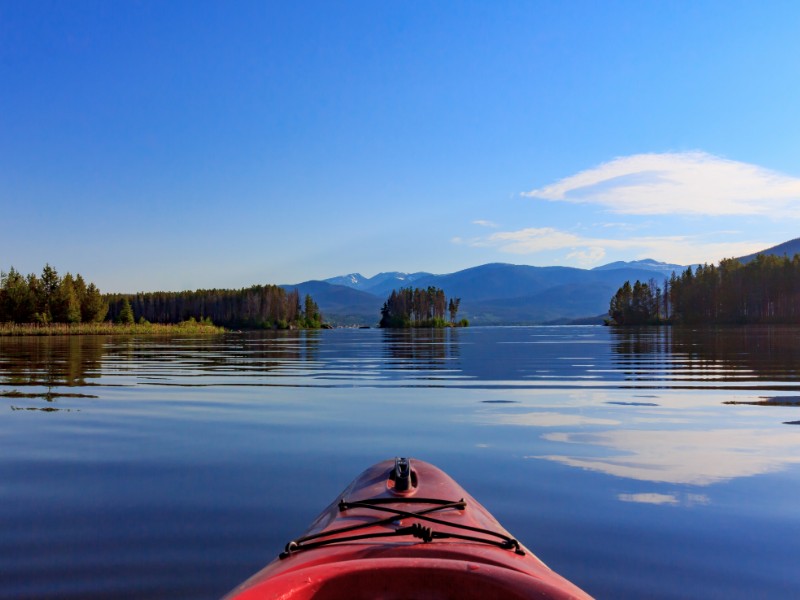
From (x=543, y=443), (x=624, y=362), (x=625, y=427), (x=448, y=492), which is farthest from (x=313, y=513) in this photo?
(x=624, y=362)

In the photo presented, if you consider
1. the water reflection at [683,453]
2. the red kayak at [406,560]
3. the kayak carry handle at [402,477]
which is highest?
the kayak carry handle at [402,477]

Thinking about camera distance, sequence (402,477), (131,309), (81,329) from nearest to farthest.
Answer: (402,477) < (81,329) < (131,309)

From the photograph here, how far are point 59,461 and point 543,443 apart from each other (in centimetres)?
801

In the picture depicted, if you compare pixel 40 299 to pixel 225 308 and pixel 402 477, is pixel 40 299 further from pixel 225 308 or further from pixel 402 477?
pixel 402 477

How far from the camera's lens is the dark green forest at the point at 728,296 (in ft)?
393

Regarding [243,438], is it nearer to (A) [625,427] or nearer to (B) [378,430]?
(B) [378,430]

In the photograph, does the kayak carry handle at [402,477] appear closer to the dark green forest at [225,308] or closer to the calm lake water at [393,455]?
the calm lake water at [393,455]

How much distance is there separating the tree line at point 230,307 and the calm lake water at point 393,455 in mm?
159510

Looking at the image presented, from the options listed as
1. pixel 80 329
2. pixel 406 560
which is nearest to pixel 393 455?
pixel 406 560

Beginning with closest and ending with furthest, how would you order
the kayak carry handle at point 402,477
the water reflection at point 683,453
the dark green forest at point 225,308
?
the kayak carry handle at point 402,477 → the water reflection at point 683,453 → the dark green forest at point 225,308

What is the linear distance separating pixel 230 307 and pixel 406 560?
187 m

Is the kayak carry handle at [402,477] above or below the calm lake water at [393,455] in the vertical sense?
above

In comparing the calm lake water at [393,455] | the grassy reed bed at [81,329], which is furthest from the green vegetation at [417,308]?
the calm lake water at [393,455]

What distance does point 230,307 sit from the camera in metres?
184
